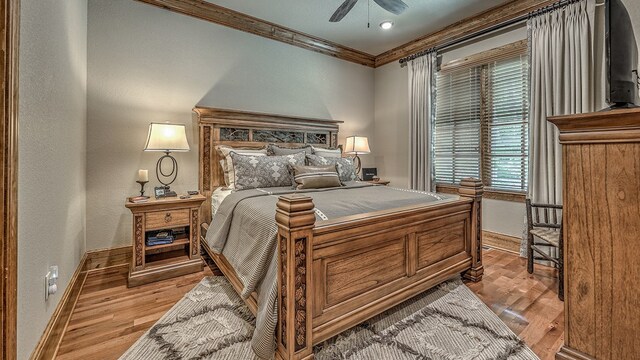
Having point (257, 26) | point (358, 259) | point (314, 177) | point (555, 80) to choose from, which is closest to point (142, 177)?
point (314, 177)

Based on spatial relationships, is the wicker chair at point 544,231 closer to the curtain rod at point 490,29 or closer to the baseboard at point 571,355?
the baseboard at point 571,355

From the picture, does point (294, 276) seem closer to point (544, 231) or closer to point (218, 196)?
point (218, 196)

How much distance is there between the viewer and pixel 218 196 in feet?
9.55

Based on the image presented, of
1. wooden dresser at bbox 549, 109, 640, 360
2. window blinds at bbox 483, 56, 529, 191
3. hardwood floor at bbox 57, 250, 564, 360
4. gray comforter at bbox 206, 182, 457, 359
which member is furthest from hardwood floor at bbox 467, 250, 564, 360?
window blinds at bbox 483, 56, 529, 191

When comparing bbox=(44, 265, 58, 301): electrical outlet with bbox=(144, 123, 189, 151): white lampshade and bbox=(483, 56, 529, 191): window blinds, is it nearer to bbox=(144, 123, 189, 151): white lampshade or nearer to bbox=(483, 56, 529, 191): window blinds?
bbox=(144, 123, 189, 151): white lampshade

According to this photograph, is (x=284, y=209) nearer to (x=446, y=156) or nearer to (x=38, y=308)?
(x=38, y=308)

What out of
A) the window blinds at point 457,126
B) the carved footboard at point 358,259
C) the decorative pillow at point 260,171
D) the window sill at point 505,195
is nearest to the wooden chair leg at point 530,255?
the carved footboard at point 358,259

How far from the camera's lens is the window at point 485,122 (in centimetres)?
325

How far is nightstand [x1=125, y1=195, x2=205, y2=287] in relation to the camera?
2445 mm

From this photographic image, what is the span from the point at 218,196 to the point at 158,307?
Answer: 1.15 m

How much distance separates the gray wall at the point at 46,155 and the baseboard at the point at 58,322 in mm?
66

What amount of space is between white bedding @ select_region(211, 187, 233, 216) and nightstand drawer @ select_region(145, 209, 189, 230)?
0.29 metres

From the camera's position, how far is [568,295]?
1161 millimetres

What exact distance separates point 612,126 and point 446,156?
313 centimetres
